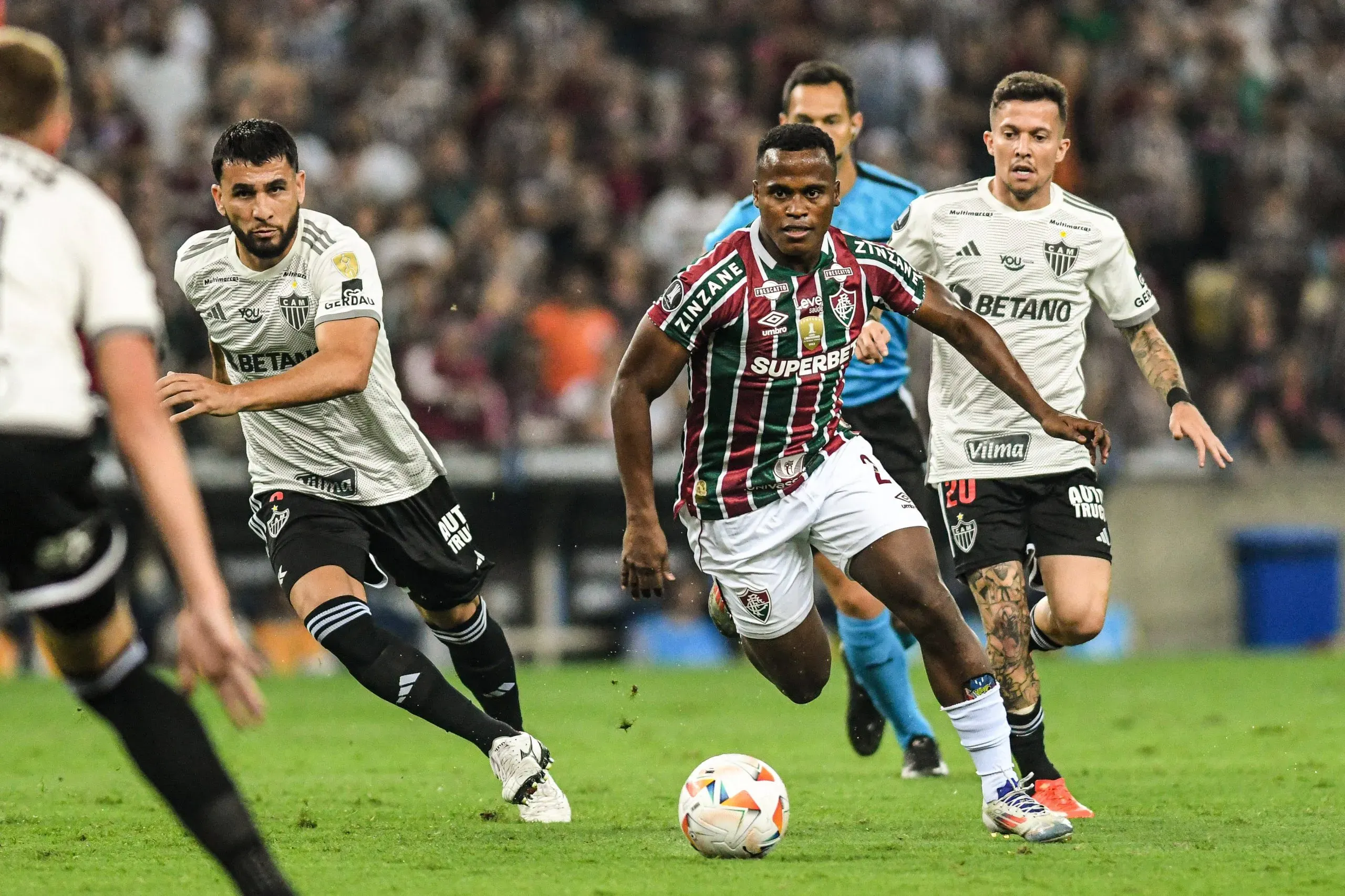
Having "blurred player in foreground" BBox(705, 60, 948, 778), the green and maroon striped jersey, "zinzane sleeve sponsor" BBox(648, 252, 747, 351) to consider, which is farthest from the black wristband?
"zinzane sleeve sponsor" BBox(648, 252, 747, 351)

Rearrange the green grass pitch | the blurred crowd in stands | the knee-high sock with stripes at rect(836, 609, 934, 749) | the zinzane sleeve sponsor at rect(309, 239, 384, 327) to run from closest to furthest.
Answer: the green grass pitch → the zinzane sleeve sponsor at rect(309, 239, 384, 327) → the knee-high sock with stripes at rect(836, 609, 934, 749) → the blurred crowd in stands

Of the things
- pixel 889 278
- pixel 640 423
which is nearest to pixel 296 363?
pixel 640 423

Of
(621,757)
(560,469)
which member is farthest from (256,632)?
(621,757)

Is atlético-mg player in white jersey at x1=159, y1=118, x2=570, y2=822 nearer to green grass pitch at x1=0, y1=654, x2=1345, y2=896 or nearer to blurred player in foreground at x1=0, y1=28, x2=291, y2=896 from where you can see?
green grass pitch at x1=0, y1=654, x2=1345, y2=896

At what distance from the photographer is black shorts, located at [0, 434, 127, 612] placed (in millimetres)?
4371

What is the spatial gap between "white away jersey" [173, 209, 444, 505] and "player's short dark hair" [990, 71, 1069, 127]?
261 centimetres

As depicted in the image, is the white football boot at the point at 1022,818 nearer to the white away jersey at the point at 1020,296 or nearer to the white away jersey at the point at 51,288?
the white away jersey at the point at 1020,296

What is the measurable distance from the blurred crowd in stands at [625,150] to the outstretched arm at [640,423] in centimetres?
840

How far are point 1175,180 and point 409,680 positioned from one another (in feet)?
42.4

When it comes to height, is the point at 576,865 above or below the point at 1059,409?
below

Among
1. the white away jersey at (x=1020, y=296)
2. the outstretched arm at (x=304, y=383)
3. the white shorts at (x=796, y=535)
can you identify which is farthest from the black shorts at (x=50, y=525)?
the white away jersey at (x=1020, y=296)

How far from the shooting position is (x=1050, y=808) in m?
7.12

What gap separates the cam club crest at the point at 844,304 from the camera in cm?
673

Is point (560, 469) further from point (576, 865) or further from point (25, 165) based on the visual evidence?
point (25, 165)
